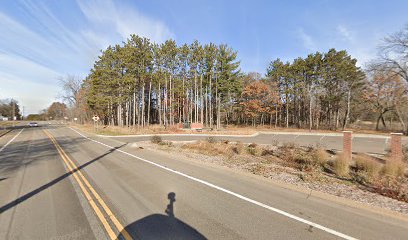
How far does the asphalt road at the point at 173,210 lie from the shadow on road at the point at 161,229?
0.02m

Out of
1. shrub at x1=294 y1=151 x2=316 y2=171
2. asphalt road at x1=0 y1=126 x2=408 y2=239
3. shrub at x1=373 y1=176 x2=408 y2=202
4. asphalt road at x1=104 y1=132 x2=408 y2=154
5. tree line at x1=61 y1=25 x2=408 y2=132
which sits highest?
tree line at x1=61 y1=25 x2=408 y2=132

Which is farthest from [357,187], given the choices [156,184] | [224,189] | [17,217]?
[17,217]

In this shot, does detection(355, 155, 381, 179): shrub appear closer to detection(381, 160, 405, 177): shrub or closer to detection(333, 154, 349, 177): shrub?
detection(381, 160, 405, 177): shrub

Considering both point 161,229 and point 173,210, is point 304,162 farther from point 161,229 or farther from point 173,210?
point 161,229

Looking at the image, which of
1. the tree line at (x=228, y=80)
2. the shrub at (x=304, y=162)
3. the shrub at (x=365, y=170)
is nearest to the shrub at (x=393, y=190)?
the shrub at (x=365, y=170)

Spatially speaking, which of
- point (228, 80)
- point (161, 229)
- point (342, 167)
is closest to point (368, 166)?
point (342, 167)

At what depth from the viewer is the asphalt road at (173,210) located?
3.99m

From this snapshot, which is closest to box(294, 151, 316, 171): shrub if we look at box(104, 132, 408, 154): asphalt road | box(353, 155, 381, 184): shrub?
box(353, 155, 381, 184): shrub

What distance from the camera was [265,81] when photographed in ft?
150

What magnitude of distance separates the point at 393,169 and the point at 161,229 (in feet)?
31.2

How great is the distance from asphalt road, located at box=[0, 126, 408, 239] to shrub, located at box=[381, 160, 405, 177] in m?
5.04

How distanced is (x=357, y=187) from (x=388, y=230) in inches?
124

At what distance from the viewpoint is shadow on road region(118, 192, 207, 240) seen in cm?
386

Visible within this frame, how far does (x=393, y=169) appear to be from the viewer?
841cm
